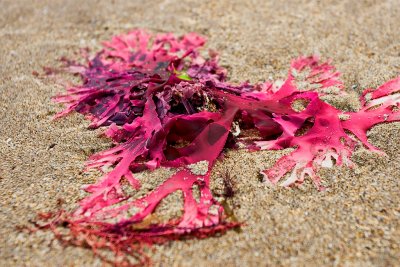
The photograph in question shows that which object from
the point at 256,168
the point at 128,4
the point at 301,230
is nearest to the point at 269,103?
the point at 256,168

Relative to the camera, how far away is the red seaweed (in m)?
1.02

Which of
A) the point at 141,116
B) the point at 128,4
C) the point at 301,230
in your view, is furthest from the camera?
the point at 128,4

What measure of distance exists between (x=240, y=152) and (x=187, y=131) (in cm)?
16

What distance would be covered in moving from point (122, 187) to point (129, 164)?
75 millimetres

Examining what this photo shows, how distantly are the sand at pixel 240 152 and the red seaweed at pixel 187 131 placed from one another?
36mm

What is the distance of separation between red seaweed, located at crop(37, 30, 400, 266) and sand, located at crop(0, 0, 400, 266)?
0.04 m

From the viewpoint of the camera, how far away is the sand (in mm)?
955

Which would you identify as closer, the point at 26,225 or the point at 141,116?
the point at 26,225

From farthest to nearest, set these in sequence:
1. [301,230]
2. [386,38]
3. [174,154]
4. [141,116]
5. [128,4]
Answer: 1. [128,4]
2. [386,38]
3. [141,116]
4. [174,154]
5. [301,230]

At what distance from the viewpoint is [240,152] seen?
1254mm

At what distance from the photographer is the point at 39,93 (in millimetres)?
1585

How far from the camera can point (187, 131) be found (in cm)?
129

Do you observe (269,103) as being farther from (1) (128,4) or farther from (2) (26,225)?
(1) (128,4)

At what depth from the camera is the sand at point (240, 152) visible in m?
0.95
